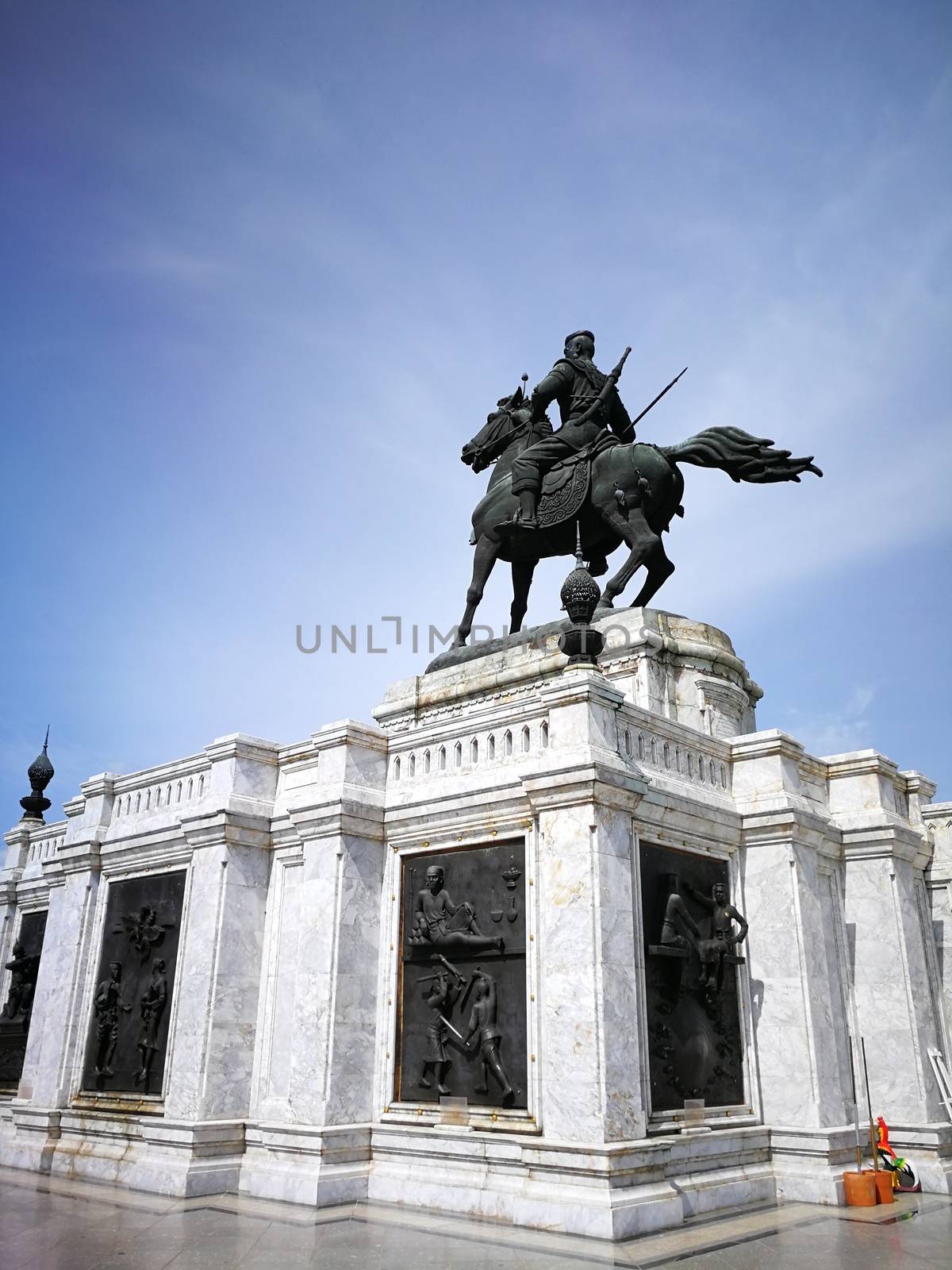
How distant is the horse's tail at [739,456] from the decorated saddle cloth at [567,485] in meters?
1.27

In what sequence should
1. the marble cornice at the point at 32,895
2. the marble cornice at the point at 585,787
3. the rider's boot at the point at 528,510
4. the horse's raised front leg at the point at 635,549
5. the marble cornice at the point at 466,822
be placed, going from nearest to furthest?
1. the marble cornice at the point at 585,787
2. the marble cornice at the point at 466,822
3. the horse's raised front leg at the point at 635,549
4. the rider's boot at the point at 528,510
5. the marble cornice at the point at 32,895

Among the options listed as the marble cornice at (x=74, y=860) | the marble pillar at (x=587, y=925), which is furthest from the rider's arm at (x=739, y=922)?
the marble cornice at (x=74, y=860)

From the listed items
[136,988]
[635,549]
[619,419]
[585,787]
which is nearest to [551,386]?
[619,419]

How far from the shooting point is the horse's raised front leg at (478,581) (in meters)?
20.9

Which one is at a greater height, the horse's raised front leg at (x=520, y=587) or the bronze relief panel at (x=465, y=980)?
the horse's raised front leg at (x=520, y=587)

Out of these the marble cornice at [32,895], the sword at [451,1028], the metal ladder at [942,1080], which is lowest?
the metal ladder at [942,1080]

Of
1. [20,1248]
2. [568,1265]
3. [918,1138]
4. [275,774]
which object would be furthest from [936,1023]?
[20,1248]

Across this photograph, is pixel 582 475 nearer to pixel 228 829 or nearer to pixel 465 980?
pixel 228 829

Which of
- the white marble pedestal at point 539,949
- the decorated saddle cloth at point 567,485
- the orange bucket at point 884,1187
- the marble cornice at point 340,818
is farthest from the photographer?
the decorated saddle cloth at point 567,485

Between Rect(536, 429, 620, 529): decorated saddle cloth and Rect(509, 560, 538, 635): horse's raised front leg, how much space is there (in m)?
1.28

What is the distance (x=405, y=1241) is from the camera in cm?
1179

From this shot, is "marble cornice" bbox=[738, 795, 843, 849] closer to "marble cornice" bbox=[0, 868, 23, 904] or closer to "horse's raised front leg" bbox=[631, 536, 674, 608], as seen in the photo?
"horse's raised front leg" bbox=[631, 536, 674, 608]

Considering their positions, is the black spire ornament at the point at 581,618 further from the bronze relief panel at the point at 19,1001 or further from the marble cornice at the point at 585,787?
the bronze relief panel at the point at 19,1001

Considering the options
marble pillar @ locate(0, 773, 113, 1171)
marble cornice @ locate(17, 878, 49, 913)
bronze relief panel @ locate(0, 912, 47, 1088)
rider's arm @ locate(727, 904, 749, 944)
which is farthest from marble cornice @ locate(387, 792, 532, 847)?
marble cornice @ locate(17, 878, 49, 913)
